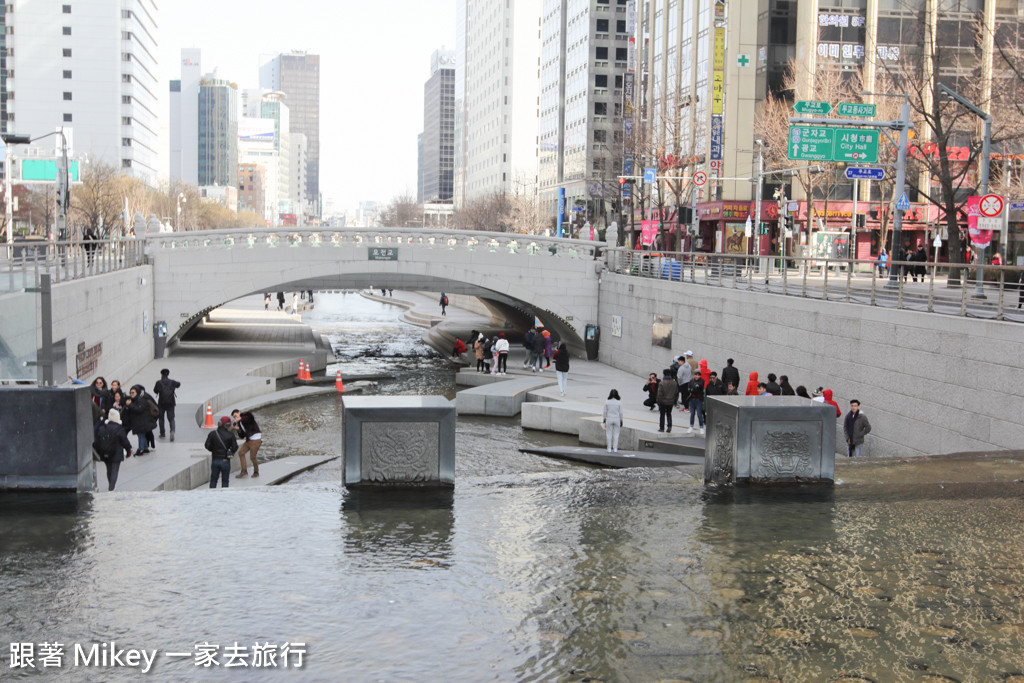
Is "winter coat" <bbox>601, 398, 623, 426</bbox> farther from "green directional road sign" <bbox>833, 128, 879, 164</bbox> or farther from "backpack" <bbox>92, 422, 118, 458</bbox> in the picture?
"green directional road sign" <bbox>833, 128, 879, 164</bbox>

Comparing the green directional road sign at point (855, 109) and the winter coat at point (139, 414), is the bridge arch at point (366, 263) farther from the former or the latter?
the winter coat at point (139, 414)

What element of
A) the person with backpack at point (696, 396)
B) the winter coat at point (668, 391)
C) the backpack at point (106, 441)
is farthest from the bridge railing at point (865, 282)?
the backpack at point (106, 441)

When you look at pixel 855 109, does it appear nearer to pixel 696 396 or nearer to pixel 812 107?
pixel 812 107

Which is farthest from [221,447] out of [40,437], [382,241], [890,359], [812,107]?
[382,241]

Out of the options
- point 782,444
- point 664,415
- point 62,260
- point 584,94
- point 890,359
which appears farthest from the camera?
point 584,94

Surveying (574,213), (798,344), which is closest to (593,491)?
(798,344)

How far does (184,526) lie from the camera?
9.55m

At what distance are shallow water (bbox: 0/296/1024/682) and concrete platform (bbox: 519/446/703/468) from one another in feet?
24.0

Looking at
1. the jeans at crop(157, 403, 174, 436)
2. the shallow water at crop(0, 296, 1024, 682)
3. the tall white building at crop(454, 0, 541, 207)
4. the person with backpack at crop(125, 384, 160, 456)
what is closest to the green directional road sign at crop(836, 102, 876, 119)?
the jeans at crop(157, 403, 174, 436)

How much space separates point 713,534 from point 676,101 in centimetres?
5975

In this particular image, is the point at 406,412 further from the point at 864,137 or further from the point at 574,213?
the point at 574,213

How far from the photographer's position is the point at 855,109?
35.2 m

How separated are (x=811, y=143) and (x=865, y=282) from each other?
449 inches

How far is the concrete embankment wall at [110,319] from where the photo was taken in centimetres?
2130
